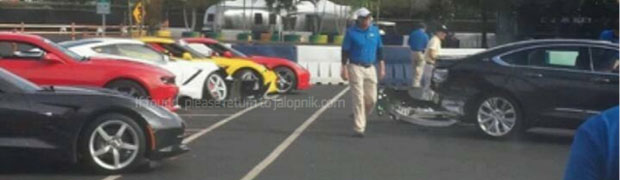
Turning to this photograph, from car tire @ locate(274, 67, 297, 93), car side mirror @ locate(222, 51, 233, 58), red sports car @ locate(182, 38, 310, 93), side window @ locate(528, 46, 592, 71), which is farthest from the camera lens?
car tire @ locate(274, 67, 297, 93)

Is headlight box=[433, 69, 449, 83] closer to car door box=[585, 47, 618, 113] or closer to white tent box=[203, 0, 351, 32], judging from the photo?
car door box=[585, 47, 618, 113]

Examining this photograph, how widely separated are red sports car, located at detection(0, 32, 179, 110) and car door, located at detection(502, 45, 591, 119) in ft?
15.9

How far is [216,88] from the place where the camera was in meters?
15.5

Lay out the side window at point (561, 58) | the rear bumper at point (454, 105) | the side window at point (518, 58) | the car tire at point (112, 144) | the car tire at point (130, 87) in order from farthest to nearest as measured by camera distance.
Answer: the car tire at point (130, 87) < the rear bumper at point (454, 105) < the side window at point (518, 58) < the side window at point (561, 58) < the car tire at point (112, 144)

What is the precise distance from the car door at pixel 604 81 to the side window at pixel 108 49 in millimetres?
7297

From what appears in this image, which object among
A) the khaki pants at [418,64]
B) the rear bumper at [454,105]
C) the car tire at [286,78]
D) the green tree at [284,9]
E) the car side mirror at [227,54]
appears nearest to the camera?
the rear bumper at [454,105]

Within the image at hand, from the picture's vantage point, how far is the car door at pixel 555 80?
34.4 feet

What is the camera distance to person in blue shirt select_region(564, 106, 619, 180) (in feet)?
5.96

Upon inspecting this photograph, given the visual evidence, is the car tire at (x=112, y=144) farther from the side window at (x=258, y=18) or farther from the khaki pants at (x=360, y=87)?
the side window at (x=258, y=18)

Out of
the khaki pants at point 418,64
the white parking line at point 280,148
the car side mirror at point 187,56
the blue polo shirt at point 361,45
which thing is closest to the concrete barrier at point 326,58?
the khaki pants at point 418,64

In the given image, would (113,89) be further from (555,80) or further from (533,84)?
(555,80)

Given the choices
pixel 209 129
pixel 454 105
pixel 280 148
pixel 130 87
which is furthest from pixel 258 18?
pixel 280 148

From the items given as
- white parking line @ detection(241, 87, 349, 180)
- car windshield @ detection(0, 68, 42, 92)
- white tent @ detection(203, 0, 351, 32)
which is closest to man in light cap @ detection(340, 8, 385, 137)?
white parking line @ detection(241, 87, 349, 180)

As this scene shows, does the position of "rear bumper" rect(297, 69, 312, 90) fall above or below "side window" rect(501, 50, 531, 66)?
below
